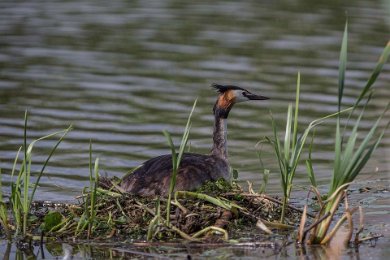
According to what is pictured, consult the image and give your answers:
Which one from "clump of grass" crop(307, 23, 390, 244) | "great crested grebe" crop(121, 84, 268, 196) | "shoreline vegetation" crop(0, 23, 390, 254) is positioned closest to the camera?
"clump of grass" crop(307, 23, 390, 244)

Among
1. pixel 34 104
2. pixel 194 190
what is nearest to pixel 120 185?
pixel 194 190

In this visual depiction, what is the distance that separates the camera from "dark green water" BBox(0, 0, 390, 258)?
429 inches

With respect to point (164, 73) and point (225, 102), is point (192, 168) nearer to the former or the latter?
point (225, 102)

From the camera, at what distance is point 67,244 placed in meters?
7.42

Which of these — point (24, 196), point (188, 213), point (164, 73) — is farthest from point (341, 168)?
point (164, 73)

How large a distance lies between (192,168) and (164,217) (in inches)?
35.6

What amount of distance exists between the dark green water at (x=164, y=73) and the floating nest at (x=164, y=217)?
40.8 inches

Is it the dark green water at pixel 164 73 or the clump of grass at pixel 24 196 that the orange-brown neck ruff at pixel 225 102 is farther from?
the clump of grass at pixel 24 196

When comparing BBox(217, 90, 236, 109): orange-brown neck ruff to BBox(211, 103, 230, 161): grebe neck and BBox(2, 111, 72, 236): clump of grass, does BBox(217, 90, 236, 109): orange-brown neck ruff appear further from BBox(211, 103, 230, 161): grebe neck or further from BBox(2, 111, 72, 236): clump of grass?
BBox(2, 111, 72, 236): clump of grass

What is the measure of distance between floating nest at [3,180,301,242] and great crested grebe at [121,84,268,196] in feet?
0.54

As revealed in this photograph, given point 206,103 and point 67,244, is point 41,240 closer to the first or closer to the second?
point 67,244

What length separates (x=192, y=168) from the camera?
8.42 meters

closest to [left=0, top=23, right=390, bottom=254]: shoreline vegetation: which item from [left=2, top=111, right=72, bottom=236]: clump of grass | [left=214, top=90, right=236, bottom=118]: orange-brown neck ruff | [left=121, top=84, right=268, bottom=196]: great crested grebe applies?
[left=2, top=111, right=72, bottom=236]: clump of grass

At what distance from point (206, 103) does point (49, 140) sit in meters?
2.35
